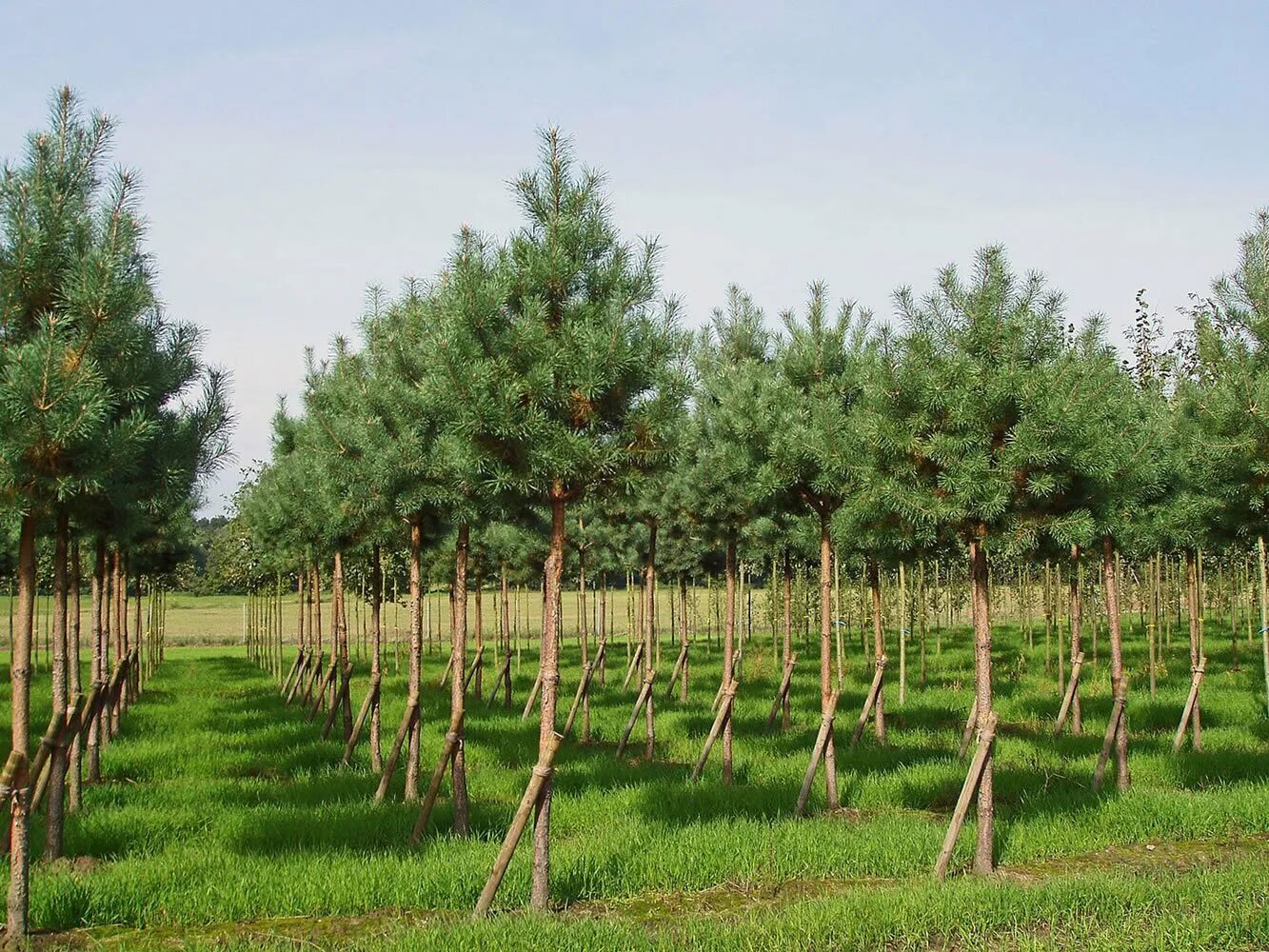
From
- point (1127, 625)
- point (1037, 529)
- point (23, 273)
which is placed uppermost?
point (23, 273)

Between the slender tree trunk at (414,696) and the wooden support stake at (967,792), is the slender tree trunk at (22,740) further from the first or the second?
the wooden support stake at (967,792)

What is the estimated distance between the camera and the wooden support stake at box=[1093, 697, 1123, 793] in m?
10.6

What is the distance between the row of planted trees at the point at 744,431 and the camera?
7832 millimetres

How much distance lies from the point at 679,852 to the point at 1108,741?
5214 millimetres

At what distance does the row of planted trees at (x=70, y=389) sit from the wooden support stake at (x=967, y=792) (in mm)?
6182

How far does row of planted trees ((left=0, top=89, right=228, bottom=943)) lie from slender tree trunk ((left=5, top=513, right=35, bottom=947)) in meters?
0.01

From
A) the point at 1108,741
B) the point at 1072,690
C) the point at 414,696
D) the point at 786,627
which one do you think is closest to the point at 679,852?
the point at 414,696

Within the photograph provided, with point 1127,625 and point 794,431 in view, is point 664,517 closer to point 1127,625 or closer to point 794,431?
point 794,431

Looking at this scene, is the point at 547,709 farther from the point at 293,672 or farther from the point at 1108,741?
the point at 293,672

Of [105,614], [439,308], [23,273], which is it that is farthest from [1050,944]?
[105,614]

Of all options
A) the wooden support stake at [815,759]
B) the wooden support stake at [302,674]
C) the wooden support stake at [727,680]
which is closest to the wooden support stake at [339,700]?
the wooden support stake at [302,674]

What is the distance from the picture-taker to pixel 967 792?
8164mm

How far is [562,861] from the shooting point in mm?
7930

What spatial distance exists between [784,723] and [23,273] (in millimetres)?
11075
